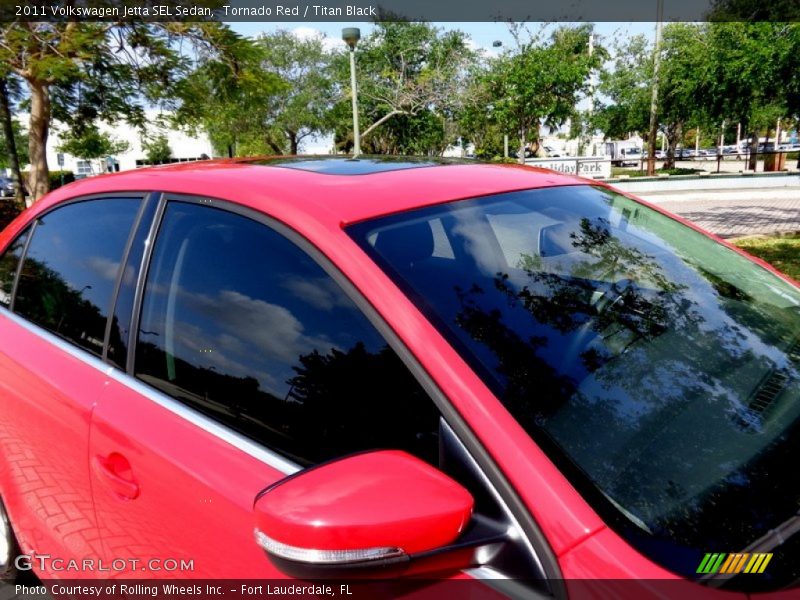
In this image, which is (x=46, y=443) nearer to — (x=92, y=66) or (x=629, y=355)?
(x=629, y=355)

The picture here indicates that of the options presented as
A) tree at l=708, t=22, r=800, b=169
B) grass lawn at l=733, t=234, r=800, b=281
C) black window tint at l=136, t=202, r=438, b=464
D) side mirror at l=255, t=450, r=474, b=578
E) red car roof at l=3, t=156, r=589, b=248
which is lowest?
grass lawn at l=733, t=234, r=800, b=281

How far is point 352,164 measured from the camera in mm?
2035

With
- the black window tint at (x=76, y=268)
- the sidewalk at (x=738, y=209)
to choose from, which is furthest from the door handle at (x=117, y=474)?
the sidewalk at (x=738, y=209)

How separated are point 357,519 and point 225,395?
2.08 ft

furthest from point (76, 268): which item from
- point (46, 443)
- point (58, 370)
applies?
point (46, 443)

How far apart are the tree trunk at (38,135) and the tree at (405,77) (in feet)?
75.6

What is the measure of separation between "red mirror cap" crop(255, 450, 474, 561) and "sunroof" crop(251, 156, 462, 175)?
1012 millimetres

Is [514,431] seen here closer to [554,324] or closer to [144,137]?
[554,324]

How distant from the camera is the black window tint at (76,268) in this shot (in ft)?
6.23

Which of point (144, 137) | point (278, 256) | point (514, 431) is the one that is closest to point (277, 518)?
point (514, 431)

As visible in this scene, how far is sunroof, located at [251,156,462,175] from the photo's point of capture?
Result: 6.14ft

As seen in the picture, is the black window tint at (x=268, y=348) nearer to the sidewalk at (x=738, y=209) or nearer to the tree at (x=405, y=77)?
the sidewalk at (x=738, y=209)

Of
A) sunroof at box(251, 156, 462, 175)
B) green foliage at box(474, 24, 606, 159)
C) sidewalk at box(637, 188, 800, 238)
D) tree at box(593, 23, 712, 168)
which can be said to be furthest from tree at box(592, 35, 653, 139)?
sunroof at box(251, 156, 462, 175)

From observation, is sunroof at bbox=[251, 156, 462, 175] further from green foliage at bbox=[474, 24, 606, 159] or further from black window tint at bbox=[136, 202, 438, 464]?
green foliage at bbox=[474, 24, 606, 159]
